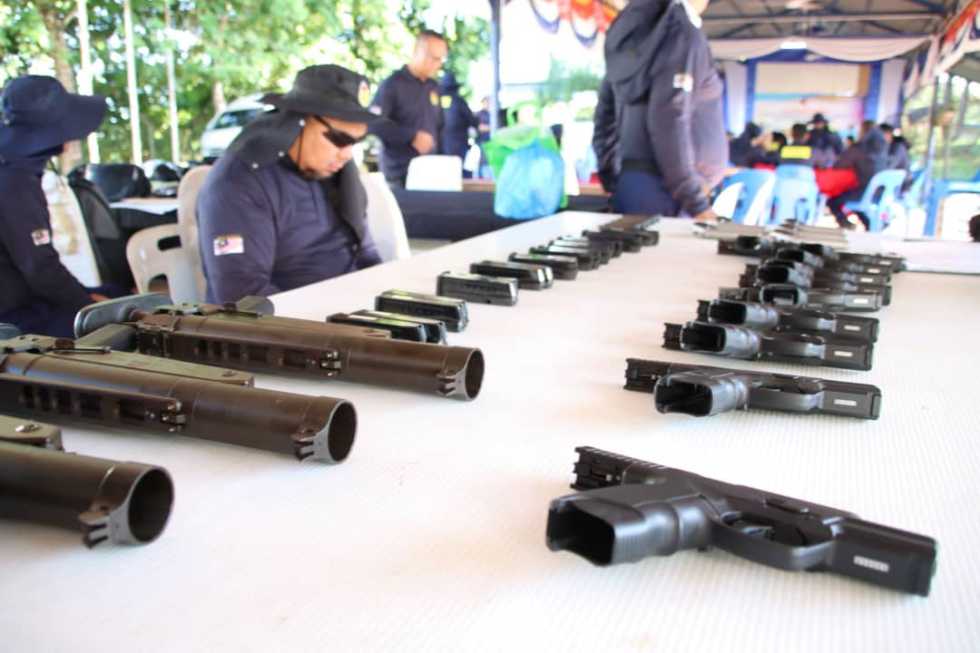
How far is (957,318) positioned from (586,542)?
4.27 ft

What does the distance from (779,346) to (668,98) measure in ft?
7.00

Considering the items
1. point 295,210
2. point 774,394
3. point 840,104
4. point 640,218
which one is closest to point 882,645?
point 774,394

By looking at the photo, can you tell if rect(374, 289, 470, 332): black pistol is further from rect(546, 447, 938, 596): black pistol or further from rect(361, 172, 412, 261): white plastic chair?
rect(361, 172, 412, 261): white plastic chair

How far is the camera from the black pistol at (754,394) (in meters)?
0.93

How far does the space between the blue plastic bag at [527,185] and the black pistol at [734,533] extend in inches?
112

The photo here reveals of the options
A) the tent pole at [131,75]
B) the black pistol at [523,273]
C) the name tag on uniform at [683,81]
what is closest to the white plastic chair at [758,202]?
the name tag on uniform at [683,81]

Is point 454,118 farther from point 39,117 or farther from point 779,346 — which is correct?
point 779,346

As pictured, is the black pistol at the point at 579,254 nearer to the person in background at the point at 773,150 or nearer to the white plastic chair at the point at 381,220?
the white plastic chair at the point at 381,220

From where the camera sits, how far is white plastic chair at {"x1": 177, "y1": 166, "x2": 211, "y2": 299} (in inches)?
97.6

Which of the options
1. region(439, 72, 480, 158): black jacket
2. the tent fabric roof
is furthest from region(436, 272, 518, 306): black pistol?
the tent fabric roof

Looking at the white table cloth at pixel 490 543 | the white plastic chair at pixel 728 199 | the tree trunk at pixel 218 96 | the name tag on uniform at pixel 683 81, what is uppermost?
the tree trunk at pixel 218 96

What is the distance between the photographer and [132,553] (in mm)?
618

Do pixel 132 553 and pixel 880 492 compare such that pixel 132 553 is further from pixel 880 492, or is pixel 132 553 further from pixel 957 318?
pixel 957 318

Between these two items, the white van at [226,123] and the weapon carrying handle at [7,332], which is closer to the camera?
the weapon carrying handle at [7,332]
